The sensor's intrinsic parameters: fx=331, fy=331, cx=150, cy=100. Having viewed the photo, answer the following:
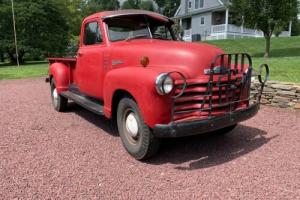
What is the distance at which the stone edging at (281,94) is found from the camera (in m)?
6.89

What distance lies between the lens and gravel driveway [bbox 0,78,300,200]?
3.55 metres

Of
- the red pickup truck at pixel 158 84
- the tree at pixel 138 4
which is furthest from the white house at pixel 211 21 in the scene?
the tree at pixel 138 4

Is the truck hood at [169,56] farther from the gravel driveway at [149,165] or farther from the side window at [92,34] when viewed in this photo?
the gravel driveway at [149,165]

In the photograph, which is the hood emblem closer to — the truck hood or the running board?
the truck hood

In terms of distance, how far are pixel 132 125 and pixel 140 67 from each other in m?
0.78

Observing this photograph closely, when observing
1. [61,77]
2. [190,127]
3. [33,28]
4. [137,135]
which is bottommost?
[137,135]

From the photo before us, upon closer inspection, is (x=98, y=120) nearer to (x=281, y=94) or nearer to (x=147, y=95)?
(x=147, y=95)

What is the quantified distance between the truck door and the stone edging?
3.74 metres

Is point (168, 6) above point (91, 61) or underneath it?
above

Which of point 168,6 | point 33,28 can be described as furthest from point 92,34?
point 168,6

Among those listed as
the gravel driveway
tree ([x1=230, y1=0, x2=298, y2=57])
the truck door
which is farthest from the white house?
the gravel driveway

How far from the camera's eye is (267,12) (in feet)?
64.4

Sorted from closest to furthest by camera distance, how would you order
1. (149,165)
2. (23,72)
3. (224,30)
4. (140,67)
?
(149,165), (140,67), (23,72), (224,30)

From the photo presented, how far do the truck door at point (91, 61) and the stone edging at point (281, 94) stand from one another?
3744 millimetres
